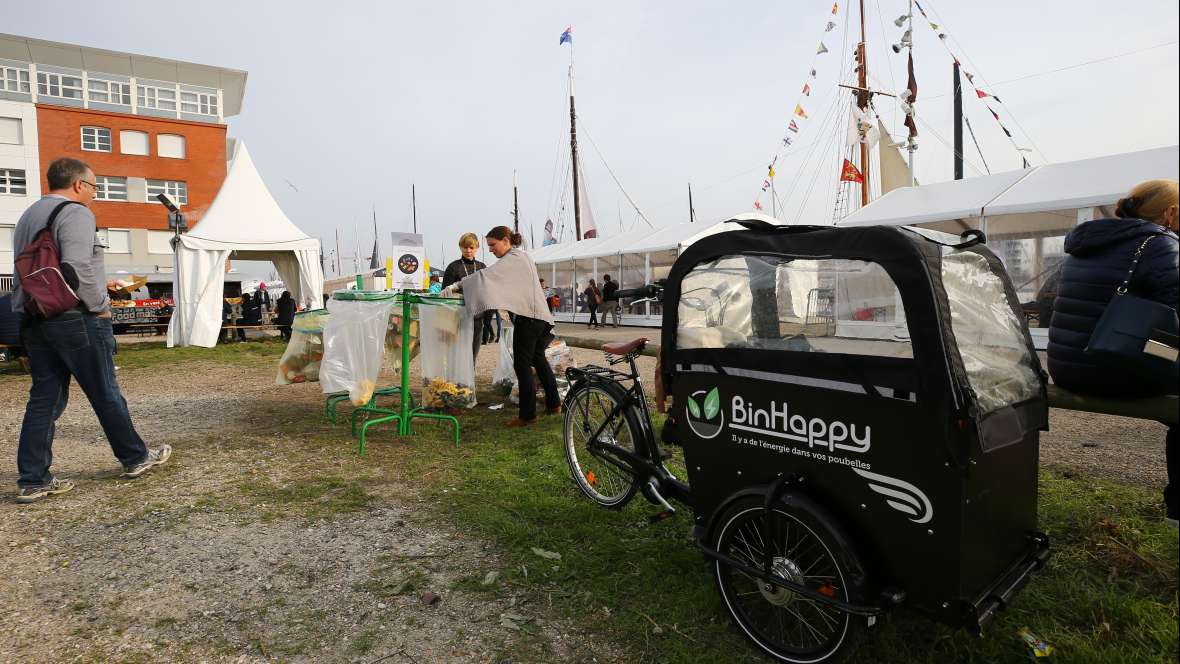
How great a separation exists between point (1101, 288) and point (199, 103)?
49.8 meters

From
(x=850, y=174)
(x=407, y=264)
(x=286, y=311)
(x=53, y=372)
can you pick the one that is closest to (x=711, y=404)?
(x=53, y=372)

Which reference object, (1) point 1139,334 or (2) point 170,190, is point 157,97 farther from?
(1) point 1139,334

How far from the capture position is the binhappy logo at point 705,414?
2361mm

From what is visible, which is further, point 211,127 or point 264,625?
→ point 211,127

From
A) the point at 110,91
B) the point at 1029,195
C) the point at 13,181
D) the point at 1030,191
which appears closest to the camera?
the point at 1029,195

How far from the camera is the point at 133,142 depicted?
3888 cm

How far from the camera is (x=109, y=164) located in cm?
3781

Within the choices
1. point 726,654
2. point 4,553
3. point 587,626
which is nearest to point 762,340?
point 726,654

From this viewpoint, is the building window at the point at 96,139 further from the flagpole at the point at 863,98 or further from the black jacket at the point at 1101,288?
the black jacket at the point at 1101,288

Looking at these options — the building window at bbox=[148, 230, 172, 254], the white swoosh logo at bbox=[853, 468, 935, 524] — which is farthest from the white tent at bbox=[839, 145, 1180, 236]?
the building window at bbox=[148, 230, 172, 254]

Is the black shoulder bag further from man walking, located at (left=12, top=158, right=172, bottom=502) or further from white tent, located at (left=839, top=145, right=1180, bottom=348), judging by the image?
white tent, located at (left=839, top=145, right=1180, bottom=348)

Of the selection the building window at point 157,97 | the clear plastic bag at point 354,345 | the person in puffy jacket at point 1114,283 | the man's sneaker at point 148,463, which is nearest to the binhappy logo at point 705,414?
the person in puffy jacket at point 1114,283

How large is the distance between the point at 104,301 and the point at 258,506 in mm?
1608

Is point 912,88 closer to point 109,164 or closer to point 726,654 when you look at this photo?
point 726,654
